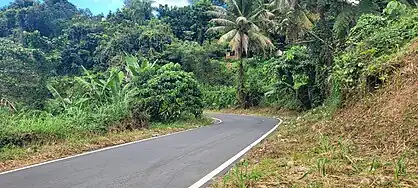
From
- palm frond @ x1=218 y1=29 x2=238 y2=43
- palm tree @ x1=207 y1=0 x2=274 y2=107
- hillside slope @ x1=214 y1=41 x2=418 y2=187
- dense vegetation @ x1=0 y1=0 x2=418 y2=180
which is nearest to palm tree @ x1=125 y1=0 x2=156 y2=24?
dense vegetation @ x1=0 y1=0 x2=418 y2=180

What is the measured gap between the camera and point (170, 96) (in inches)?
787

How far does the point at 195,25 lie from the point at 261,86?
1817cm

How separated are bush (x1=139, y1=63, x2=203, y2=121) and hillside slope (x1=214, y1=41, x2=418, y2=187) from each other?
35.3ft

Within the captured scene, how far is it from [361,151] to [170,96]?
1405 centimetres

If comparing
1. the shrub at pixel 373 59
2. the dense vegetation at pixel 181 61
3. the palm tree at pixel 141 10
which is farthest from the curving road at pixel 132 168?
the palm tree at pixel 141 10

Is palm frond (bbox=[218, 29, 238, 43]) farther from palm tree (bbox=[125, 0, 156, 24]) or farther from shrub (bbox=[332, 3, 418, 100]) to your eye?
palm tree (bbox=[125, 0, 156, 24])

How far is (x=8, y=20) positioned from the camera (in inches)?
2030

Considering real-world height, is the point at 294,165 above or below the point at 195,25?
below

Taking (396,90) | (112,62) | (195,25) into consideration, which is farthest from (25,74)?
(195,25)

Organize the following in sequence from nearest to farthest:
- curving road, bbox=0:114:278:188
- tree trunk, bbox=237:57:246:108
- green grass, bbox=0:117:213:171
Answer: curving road, bbox=0:114:278:188
green grass, bbox=0:117:213:171
tree trunk, bbox=237:57:246:108

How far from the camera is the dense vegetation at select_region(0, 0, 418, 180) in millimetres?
11422

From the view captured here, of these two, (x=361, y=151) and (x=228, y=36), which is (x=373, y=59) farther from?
(x=228, y=36)

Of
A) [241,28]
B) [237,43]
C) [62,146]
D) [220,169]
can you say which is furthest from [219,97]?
[220,169]

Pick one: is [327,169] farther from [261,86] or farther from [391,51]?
[261,86]
